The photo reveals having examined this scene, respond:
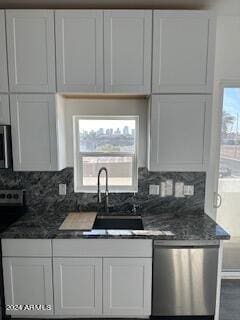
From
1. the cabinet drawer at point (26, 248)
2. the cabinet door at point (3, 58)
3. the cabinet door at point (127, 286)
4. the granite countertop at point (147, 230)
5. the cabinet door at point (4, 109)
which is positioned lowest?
the cabinet door at point (127, 286)

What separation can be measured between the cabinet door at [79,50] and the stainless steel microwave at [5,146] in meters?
0.60

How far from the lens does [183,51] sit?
84.1 inches

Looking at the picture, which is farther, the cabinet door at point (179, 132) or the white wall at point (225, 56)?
the white wall at point (225, 56)

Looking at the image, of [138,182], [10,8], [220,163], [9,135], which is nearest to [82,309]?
[138,182]

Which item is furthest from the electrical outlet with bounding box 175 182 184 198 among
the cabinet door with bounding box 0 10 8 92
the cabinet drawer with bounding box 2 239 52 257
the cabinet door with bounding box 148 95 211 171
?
the cabinet door with bounding box 0 10 8 92

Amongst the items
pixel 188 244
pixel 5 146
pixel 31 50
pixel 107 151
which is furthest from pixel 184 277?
pixel 31 50

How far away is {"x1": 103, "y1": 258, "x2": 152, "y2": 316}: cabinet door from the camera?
2.04m

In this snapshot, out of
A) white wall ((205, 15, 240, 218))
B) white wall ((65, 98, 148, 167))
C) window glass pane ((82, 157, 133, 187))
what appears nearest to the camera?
white wall ((205, 15, 240, 218))

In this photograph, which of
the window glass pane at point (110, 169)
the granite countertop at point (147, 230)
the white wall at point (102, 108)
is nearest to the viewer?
the granite countertop at point (147, 230)

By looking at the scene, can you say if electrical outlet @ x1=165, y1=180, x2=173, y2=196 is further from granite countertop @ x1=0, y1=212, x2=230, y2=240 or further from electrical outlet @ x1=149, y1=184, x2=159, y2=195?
granite countertop @ x1=0, y1=212, x2=230, y2=240

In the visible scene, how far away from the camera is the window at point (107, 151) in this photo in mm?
2670

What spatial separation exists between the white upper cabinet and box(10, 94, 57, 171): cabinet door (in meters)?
0.99

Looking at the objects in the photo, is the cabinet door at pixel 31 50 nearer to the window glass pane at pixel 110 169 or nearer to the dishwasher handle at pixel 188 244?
the window glass pane at pixel 110 169

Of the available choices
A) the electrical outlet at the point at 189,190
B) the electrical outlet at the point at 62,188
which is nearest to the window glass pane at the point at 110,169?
the electrical outlet at the point at 62,188
